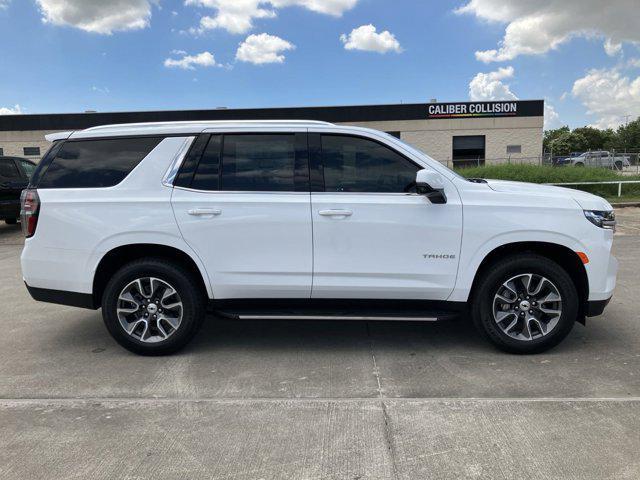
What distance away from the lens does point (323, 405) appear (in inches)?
132

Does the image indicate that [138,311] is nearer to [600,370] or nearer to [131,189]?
[131,189]

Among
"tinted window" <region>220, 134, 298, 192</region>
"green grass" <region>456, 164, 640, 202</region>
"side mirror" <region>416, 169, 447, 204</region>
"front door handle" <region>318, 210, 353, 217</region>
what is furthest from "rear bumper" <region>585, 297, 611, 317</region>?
"green grass" <region>456, 164, 640, 202</region>

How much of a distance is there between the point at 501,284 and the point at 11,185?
11911 millimetres

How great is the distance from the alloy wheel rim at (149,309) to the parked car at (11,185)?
9.64 m

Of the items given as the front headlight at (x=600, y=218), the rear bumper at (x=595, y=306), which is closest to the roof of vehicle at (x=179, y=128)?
the front headlight at (x=600, y=218)

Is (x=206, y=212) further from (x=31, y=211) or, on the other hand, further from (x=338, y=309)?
(x=31, y=211)

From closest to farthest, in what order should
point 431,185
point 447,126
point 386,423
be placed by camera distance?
point 386,423, point 431,185, point 447,126

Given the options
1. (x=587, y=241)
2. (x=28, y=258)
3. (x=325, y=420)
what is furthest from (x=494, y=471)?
(x=28, y=258)

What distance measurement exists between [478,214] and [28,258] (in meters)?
3.72

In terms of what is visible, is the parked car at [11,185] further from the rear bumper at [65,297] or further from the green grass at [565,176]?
the green grass at [565,176]

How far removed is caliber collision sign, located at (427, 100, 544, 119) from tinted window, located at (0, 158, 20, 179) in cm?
2657

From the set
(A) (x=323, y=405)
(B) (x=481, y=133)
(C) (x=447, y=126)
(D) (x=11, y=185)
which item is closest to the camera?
(A) (x=323, y=405)

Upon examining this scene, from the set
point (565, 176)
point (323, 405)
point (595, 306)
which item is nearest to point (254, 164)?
point (323, 405)

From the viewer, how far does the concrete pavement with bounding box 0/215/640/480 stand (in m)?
2.71
